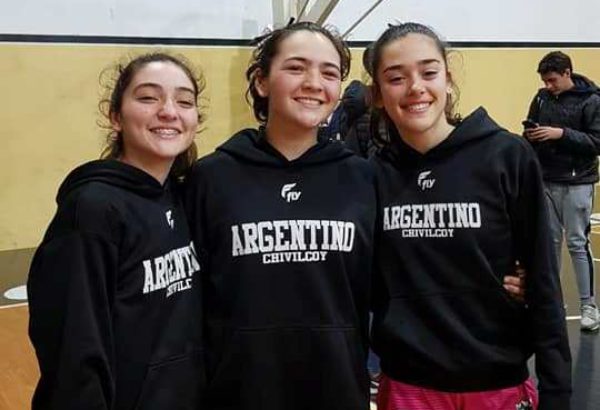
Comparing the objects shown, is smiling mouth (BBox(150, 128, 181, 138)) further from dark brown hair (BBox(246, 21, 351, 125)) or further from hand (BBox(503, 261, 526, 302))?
hand (BBox(503, 261, 526, 302))

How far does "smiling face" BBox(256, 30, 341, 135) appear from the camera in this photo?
→ 139 centimetres

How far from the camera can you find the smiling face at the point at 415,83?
1411 mm

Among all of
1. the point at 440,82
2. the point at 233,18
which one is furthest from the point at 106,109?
the point at 233,18

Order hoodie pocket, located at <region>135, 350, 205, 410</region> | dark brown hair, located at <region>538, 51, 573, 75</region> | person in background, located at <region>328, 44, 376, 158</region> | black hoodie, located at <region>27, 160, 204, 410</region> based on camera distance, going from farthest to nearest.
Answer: dark brown hair, located at <region>538, 51, 573, 75</region> < person in background, located at <region>328, 44, 376, 158</region> < hoodie pocket, located at <region>135, 350, 205, 410</region> < black hoodie, located at <region>27, 160, 204, 410</region>

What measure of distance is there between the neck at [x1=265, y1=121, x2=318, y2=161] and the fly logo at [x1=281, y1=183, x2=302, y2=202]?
0.08 meters

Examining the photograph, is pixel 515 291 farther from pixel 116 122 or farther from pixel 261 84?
pixel 116 122

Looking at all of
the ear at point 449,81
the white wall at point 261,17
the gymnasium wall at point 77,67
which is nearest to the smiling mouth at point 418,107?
the ear at point 449,81

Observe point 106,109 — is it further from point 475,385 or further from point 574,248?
point 574,248

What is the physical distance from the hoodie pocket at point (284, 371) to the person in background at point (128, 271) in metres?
0.06

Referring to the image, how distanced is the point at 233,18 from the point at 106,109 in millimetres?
5067

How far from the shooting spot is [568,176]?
343 centimetres

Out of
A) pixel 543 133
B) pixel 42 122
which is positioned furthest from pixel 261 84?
pixel 42 122

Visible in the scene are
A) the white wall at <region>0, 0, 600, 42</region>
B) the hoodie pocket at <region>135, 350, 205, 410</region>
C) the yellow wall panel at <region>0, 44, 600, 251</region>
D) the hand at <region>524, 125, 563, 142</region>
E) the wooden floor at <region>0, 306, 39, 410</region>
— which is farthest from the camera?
the white wall at <region>0, 0, 600, 42</region>

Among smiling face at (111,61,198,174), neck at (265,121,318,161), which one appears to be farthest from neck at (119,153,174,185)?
neck at (265,121,318,161)
